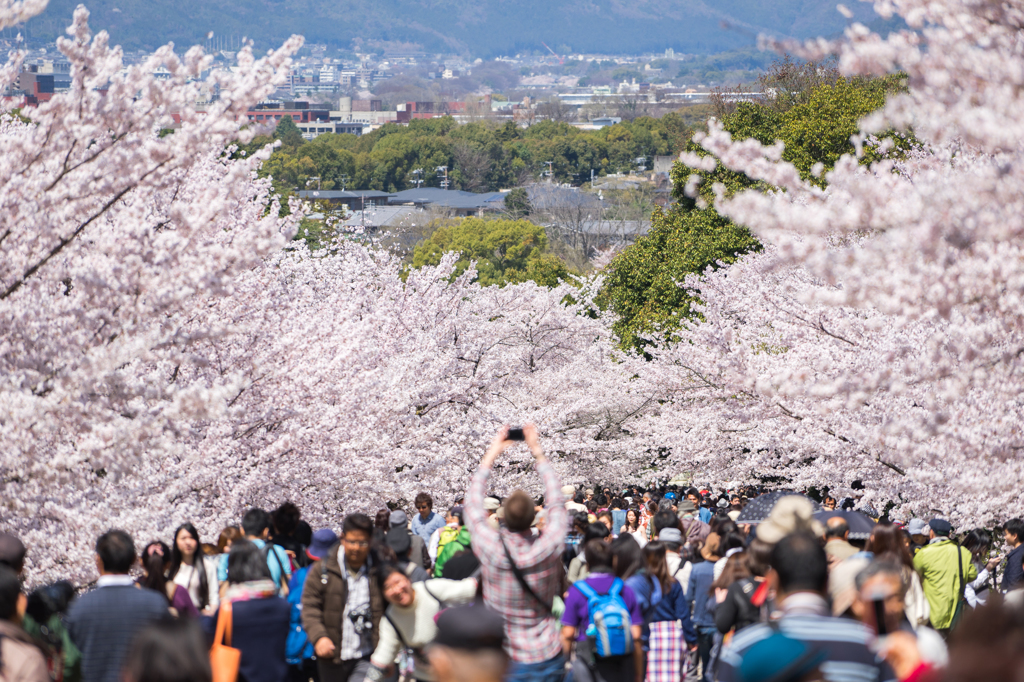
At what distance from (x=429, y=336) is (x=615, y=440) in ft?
17.1

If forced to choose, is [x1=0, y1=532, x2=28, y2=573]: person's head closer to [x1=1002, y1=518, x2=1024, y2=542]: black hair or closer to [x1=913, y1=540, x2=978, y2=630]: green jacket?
[x1=913, y1=540, x2=978, y2=630]: green jacket

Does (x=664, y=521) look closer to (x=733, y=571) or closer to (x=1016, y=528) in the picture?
(x=733, y=571)

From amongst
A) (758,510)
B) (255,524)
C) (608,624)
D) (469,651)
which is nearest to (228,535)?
(255,524)

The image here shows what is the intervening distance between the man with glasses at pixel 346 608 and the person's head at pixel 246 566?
599 mm

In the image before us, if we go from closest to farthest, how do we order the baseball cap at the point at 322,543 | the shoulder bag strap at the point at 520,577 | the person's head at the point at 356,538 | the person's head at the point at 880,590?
the person's head at the point at 880,590, the shoulder bag strap at the point at 520,577, the person's head at the point at 356,538, the baseball cap at the point at 322,543

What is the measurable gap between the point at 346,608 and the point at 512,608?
107 cm

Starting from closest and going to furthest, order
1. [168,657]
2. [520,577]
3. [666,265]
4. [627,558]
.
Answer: [168,657] → [520,577] → [627,558] → [666,265]

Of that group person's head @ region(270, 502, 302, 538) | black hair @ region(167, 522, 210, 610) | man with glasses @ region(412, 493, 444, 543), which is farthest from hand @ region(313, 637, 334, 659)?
man with glasses @ region(412, 493, 444, 543)

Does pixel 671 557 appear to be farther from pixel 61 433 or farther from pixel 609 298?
pixel 609 298

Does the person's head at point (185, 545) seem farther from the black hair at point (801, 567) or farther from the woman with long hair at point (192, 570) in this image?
the black hair at point (801, 567)

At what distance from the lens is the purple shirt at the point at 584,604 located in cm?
530

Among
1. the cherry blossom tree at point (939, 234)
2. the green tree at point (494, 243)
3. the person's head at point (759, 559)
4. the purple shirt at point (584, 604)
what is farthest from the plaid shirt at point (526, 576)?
the green tree at point (494, 243)

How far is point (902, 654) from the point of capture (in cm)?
348

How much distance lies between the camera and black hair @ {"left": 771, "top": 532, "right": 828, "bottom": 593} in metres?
3.50
